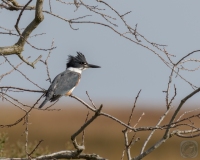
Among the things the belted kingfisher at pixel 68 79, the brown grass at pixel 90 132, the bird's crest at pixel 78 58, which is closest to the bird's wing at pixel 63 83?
the belted kingfisher at pixel 68 79

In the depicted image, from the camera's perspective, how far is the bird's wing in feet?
21.8

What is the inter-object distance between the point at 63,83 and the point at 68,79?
1.01 feet

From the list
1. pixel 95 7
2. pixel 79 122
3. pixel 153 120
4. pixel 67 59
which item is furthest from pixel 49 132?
pixel 95 7

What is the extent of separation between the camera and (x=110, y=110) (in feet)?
58.3

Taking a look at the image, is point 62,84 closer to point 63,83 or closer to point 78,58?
point 63,83

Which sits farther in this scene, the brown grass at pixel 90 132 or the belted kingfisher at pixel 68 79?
the brown grass at pixel 90 132

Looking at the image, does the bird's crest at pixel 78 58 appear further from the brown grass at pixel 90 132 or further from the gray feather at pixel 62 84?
the brown grass at pixel 90 132

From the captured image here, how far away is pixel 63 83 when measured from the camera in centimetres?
718

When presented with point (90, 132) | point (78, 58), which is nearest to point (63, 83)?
point (78, 58)

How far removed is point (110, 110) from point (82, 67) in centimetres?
961

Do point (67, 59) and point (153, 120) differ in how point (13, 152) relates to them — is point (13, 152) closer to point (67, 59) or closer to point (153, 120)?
point (67, 59)

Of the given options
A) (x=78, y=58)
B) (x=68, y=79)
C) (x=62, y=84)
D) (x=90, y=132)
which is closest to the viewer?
(x=62, y=84)

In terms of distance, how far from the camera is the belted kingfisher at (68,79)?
6641 mm

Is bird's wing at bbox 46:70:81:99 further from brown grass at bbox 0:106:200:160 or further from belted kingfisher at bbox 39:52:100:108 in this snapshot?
brown grass at bbox 0:106:200:160
